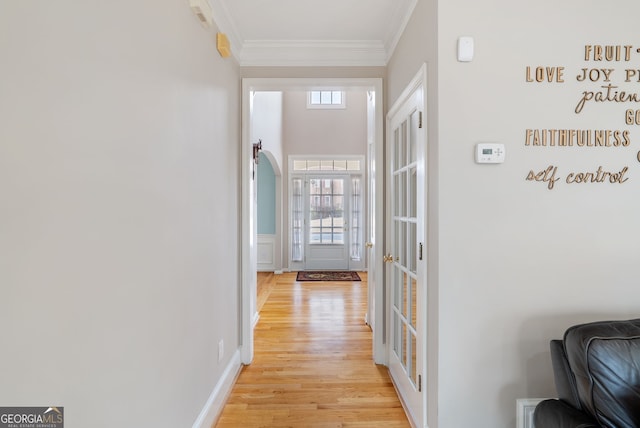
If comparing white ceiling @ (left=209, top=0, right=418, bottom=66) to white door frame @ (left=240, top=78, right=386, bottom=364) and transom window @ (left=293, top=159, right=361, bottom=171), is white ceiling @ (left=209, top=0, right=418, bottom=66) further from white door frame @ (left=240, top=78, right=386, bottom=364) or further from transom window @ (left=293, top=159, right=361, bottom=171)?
transom window @ (left=293, top=159, right=361, bottom=171)

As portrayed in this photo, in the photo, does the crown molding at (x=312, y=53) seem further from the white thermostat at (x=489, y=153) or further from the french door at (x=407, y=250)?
the white thermostat at (x=489, y=153)

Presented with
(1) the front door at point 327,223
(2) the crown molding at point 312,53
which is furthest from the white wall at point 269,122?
(2) the crown molding at point 312,53

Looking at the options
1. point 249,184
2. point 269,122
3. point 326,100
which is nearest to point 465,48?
point 249,184

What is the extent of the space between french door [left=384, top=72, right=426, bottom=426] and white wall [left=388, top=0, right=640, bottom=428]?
0.67 feet

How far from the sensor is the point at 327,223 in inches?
281

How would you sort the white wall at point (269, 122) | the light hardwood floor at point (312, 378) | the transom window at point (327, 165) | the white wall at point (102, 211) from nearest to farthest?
the white wall at point (102, 211) → the light hardwood floor at point (312, 378) → the white wall at point (269, 122) → the transom window at point (327, 165)

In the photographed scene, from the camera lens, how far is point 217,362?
213 centimetres

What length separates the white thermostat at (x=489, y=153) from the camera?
155 cm

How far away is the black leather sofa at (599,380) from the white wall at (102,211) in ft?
5.06

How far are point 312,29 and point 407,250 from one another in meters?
1.78

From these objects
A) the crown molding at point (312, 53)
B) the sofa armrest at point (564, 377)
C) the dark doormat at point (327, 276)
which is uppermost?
the crown molding at point (312, 53)

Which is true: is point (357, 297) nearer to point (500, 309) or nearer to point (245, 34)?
point (500, 309)

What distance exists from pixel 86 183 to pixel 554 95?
197 centimetres

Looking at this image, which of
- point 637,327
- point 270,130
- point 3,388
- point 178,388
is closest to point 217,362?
point 178,388
